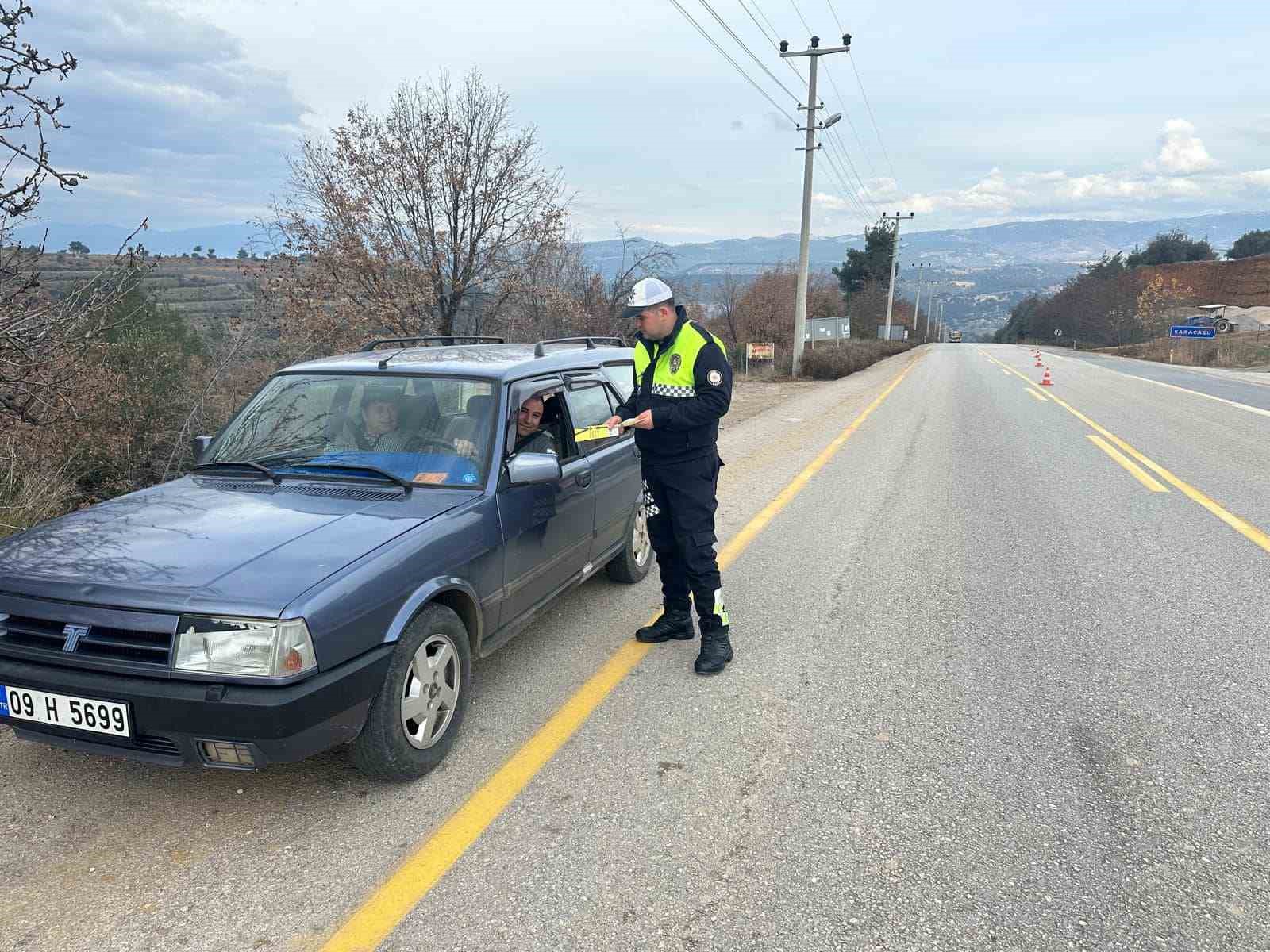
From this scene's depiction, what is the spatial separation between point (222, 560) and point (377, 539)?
515mm

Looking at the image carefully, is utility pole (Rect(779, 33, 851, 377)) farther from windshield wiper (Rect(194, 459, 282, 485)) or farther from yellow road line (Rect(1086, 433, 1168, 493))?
windshield wiper (Rect(194, 459, 282, 485))

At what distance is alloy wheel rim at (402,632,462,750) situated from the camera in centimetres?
294

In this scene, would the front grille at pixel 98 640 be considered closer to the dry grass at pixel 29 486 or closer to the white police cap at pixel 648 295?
the white police cap at pixel 648 295

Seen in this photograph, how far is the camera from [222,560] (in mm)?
2676

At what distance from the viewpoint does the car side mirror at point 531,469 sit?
348 cm

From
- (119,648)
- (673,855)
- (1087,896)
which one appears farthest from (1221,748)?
(119,648)

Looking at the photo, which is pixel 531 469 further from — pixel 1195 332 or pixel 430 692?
pixel 1195 332

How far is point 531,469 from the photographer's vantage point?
3512mm

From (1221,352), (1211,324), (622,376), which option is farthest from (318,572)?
(1211,324)

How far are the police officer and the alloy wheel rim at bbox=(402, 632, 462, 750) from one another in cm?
132

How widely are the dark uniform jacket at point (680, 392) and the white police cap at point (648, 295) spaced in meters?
0.18

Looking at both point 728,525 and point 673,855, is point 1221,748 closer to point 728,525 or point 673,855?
point 673,855

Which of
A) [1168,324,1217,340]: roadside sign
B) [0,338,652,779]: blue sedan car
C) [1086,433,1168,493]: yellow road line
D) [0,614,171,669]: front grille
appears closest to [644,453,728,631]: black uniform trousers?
[0,338,652,779]: blue sedan car

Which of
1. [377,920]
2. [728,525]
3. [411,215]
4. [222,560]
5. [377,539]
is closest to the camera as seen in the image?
[377,920]
